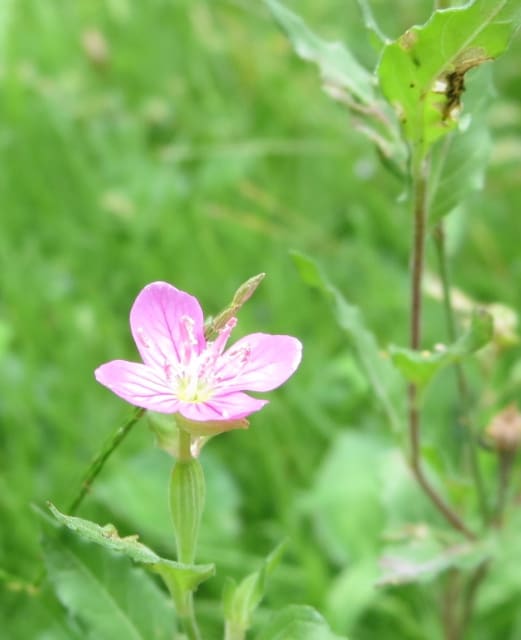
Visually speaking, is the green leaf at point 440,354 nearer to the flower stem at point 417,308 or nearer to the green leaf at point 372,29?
the flower stem at point 417,308

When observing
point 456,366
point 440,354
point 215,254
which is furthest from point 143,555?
point 215,254

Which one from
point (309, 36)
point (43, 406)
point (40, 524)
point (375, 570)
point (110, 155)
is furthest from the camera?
point (110, 155)

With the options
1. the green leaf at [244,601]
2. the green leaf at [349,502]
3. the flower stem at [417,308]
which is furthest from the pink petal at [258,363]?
the green leaf at [349,502]

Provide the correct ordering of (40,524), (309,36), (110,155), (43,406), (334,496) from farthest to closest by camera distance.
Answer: (110,155)
(43,406)
(334,496)
(309,36)
(40,524)

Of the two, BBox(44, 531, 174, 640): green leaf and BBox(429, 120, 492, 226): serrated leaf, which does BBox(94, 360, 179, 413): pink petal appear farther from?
BBox(429, 120, 492, 226): serrated leaf

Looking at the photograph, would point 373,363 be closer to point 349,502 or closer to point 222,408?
point 222,408

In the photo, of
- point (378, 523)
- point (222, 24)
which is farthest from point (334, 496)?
point (222, 24)

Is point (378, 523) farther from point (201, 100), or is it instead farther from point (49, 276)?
point (201, 100)
